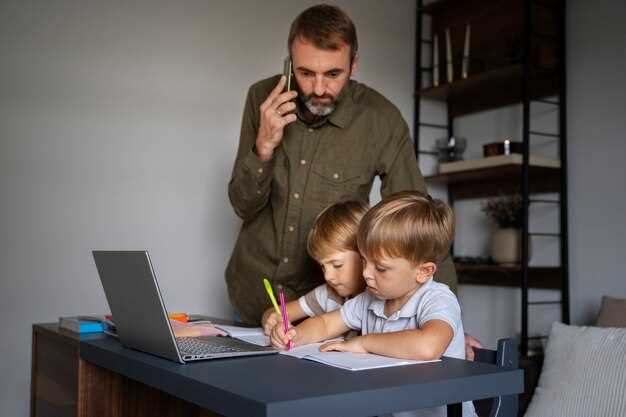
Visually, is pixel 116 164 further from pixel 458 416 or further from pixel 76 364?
pixel 458 416

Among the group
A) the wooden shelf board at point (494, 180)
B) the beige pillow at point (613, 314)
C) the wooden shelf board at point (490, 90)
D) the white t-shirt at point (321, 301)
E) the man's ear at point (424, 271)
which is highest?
the wooden shelf board at point (490, 90)

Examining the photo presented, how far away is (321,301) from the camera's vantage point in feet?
5.21

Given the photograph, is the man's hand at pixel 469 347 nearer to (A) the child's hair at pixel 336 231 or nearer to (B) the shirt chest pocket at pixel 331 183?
(A) the child's hair at pixel 336 231

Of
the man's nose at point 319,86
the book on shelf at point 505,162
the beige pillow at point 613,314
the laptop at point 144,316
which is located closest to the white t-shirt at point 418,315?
the laptop at point 144,316

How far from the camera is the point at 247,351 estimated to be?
1146 mm

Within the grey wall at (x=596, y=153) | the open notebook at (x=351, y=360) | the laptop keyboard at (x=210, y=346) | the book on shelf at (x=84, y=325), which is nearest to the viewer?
the open notebook at (x=351, y=360)

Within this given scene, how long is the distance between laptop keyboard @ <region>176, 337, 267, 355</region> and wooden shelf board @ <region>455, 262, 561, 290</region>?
1.92 metres

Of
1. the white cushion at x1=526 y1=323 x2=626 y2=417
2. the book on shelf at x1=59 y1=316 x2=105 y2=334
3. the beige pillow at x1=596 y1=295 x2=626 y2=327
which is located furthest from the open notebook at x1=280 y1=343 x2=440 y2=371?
the beige pillow at x1=596 y1=295 x2=626 y2=327

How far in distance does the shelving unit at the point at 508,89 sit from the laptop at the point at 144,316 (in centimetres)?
188

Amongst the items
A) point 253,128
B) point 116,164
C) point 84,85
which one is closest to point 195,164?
point 116,164

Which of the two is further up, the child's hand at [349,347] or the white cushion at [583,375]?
the child's hand at [349,347]

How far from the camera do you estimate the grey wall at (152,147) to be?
2633mm

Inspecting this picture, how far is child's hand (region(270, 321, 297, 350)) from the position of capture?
4.22 feet

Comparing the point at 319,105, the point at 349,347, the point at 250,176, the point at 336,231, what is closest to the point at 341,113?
the point at 319,105
